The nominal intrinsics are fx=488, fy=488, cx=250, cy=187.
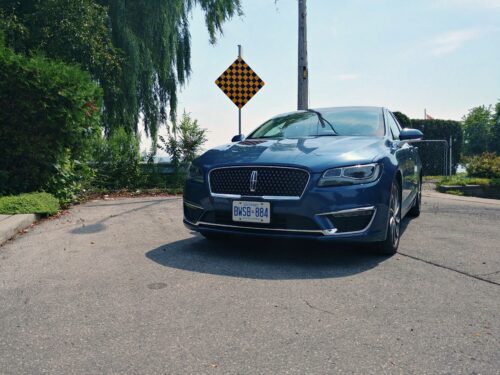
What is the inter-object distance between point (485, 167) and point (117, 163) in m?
9.94

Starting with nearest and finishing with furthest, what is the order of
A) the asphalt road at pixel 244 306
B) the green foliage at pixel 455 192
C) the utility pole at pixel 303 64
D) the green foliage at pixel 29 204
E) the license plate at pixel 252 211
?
the asphalt road at pixel 244 306
the license plate at pixel 252 211
the green foliage at pixel 29 204
the green foliage at pixel 455 192
the utility pole at pixel 303 64

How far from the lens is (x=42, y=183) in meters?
7.45

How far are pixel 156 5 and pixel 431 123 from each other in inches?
419

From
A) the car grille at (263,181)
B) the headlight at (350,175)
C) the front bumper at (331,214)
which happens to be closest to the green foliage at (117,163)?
the car grille at (263,181)

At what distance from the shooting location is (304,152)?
14.9ft

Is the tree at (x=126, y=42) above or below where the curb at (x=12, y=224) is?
above

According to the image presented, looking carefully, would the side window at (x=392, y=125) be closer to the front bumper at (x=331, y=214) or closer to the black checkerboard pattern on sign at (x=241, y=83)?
the front bumper at (x=331, y=214)

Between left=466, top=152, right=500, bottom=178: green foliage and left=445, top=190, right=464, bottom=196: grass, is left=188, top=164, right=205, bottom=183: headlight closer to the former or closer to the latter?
left=445, top=190, right=464, bottom=196: grass

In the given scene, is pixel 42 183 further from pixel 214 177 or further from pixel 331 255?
pixel 331 255

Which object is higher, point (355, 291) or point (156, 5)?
point (156, 5)

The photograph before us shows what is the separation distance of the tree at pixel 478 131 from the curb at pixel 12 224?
67560mm

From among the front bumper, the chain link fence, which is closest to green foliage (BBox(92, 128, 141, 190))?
the front bumper

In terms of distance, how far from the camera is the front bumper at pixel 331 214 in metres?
4.16

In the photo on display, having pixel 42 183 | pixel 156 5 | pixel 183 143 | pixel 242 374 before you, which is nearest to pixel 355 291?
pixel 242 374
